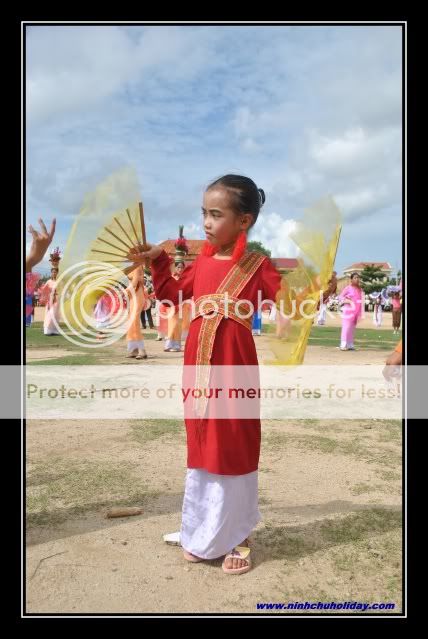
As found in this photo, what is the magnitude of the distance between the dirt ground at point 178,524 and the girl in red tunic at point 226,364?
193 millimetres

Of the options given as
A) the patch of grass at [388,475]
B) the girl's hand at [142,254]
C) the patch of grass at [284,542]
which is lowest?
the patch of grass at [284,542]

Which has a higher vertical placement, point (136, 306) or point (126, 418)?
point (136, 306)

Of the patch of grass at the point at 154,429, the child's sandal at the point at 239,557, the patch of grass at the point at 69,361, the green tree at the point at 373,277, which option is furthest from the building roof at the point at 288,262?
the green tree at the point at 373,277

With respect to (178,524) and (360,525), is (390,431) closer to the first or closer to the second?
(360,525)

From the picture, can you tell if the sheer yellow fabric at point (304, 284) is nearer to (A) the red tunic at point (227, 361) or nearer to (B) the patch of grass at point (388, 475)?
(A) the red tunic at point (227, 361)

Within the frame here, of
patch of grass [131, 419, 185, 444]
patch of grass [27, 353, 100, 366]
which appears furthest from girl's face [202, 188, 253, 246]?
patch of grass [27, 353, 100, 366]

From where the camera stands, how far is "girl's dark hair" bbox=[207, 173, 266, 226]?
3.15 metres

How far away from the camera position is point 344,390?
8.51 meters

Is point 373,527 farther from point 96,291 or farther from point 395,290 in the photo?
point 395,290

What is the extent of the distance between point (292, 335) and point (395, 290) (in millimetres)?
20769

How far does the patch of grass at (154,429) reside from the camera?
5.66 metres

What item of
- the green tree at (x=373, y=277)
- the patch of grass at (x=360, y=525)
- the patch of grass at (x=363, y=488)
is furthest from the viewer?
the green tree at (x=373, y=277)

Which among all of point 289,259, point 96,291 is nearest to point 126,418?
point 96,291

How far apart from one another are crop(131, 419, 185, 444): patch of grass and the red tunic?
8.23 feet
